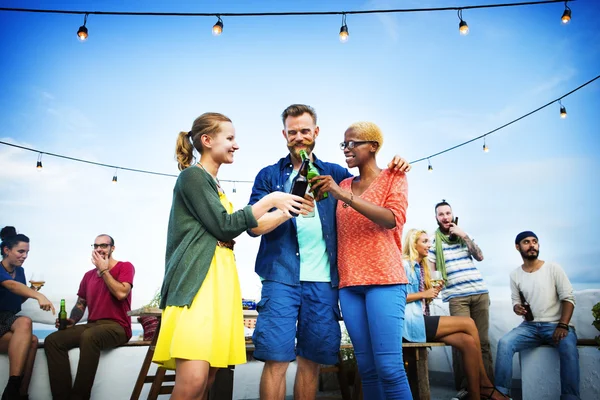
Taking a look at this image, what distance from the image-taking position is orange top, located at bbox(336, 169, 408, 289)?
1682mm

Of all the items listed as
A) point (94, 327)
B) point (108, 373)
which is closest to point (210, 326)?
point (94, 327)

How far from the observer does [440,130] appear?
7.64 meters

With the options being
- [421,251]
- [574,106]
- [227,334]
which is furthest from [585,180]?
[227,334]

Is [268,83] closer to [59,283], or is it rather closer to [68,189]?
[68,189]

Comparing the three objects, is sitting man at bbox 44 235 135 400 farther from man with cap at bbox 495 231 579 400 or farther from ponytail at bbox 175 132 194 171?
man with cap at bbox 495 231 579 400

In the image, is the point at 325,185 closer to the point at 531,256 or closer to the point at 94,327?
the point at 94,327

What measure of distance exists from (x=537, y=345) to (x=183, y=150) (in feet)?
11.1

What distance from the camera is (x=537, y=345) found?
3.46m

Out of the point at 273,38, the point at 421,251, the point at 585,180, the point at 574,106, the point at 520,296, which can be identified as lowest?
the point at 520,296

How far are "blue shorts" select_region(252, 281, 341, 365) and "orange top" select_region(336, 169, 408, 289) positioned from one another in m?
0.13

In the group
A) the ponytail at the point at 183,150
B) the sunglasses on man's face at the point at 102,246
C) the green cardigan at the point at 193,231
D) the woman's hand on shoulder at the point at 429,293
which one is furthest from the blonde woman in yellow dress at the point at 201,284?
the sunglasses on man's face at the point at 102,246

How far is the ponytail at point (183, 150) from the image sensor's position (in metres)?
1.77

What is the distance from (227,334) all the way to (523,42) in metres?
8.23

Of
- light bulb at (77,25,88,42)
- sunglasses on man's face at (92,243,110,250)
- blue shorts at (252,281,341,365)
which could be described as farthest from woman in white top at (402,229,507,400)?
light bulb at (77,25,88,42)
